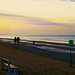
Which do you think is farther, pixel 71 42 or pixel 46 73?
pixel 71 42

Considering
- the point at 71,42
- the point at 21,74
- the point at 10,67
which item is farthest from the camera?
the point at 71,42

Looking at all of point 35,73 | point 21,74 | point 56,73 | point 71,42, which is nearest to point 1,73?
point 21,74

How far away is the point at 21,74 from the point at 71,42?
5424 mm

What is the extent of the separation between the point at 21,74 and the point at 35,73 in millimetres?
838

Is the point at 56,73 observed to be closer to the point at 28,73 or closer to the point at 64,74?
the point at 64,74

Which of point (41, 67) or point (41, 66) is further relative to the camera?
point (41, 66)

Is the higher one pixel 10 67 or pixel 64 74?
pixel 10 67

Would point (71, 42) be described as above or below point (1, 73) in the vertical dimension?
above

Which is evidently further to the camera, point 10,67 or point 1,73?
point 1,73

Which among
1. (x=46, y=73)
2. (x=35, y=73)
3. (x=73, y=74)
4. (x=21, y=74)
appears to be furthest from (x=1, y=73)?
(x=73, y=74)

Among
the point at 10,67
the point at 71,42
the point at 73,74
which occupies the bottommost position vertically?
the point at 73,74

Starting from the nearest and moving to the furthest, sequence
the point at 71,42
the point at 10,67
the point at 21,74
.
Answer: the point at 10,67 → the point at 21,74 → the point at 71,42

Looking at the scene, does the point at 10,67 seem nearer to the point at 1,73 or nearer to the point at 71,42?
the point at 1,73

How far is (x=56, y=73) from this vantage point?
9.52 metres
